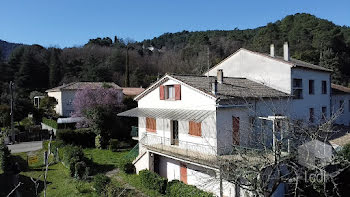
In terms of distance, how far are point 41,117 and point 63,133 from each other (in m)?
19.8

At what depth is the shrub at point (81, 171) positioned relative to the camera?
2514 centimetres

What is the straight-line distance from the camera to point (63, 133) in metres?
36.0

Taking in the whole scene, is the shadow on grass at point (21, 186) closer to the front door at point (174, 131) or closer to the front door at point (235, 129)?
the front door at point (174, 131)

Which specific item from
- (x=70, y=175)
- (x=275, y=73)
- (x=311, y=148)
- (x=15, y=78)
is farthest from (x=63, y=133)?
(x=15, y=78)

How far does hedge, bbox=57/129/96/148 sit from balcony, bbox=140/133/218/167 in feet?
49.6

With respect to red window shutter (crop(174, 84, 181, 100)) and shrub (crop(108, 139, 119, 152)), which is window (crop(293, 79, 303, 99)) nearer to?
red window shutter (crop(174, 84, 181, 100))

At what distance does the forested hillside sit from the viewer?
197 ft

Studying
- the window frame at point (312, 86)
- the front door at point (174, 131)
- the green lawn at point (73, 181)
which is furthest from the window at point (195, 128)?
the window frame at point (312, 86)

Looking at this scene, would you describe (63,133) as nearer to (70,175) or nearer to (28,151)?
(28,151)

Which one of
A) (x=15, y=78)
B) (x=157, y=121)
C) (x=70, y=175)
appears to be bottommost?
(x=70, y=175)

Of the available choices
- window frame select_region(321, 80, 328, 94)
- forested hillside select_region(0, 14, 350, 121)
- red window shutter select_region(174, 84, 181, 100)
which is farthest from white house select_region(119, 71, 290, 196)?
forested hillside select_region(0, 14, 350, 121)

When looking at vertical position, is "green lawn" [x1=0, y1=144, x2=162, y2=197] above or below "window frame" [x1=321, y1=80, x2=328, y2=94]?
below

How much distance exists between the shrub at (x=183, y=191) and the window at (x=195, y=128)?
13.3 feet

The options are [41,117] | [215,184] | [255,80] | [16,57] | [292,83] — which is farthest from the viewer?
[16,57]
